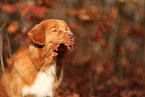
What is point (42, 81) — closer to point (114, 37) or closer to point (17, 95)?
point (17, 95)

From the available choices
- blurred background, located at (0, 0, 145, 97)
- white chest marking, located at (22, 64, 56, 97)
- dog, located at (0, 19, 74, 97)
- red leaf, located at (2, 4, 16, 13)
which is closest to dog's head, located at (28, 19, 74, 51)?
dog, located at (0, 19, 74, 97)

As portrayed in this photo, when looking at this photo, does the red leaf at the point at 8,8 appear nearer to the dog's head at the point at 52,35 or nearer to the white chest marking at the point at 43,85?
the dog's head at the point at 52,35

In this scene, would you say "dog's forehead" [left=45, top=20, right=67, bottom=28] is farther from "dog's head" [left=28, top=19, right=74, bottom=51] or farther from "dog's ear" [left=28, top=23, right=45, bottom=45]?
"dog's ear" [left=28, top=23, right=45, bottom=45]

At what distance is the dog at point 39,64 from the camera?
10.8 feet

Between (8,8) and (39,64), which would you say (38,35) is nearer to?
(39,64)

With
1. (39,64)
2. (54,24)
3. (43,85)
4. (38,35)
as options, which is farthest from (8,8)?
(43,85)

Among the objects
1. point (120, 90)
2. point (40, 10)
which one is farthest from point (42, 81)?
point (120, 90)

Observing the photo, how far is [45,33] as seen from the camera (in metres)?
3.48

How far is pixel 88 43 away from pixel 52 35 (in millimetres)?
5275

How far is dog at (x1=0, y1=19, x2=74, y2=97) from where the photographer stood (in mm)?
3285

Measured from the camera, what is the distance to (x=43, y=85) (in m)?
3.38

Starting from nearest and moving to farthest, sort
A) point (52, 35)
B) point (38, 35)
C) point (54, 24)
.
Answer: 1. point (38, 35)
2. point (52, 35)
3. point (54, 24)

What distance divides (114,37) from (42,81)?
7.38 metres

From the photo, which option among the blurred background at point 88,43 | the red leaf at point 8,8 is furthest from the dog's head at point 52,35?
the red leaf at point 8,8
